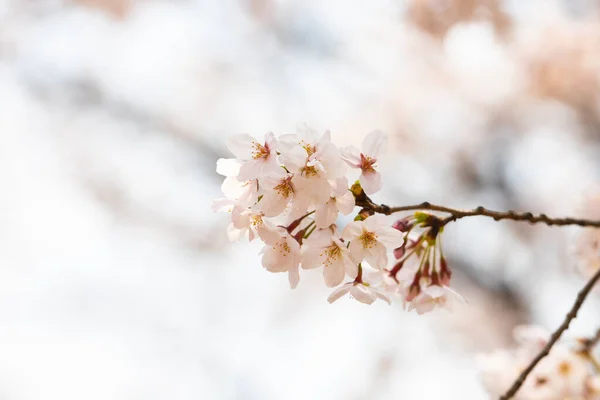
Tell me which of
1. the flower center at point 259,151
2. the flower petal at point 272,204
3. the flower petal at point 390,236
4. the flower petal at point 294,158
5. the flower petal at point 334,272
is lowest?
the flower petal at point 334,272

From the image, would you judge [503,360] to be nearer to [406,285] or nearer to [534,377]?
[534,377]

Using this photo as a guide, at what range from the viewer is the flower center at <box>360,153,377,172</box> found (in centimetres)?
66

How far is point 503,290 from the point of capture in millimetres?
3039

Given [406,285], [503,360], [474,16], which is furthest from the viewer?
[474,16]

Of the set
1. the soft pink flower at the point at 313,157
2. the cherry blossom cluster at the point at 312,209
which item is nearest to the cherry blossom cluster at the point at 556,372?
the cherry blossom cluster at the point at 312,209

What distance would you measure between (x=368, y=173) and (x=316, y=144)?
0.07 m

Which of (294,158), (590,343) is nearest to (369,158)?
(294,158)

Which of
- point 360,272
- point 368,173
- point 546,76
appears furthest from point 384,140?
point 546,76

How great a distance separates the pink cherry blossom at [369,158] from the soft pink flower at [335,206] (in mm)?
29

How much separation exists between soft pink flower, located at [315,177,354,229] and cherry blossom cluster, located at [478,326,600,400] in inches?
34.9

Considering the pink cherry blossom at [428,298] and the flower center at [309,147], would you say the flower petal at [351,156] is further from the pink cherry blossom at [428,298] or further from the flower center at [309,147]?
the pink cherry blossom at [428,298]

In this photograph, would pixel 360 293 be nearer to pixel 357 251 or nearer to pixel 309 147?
pixel 357 251

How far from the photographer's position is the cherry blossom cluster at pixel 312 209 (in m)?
0.62

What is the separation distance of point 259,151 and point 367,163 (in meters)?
0.14
